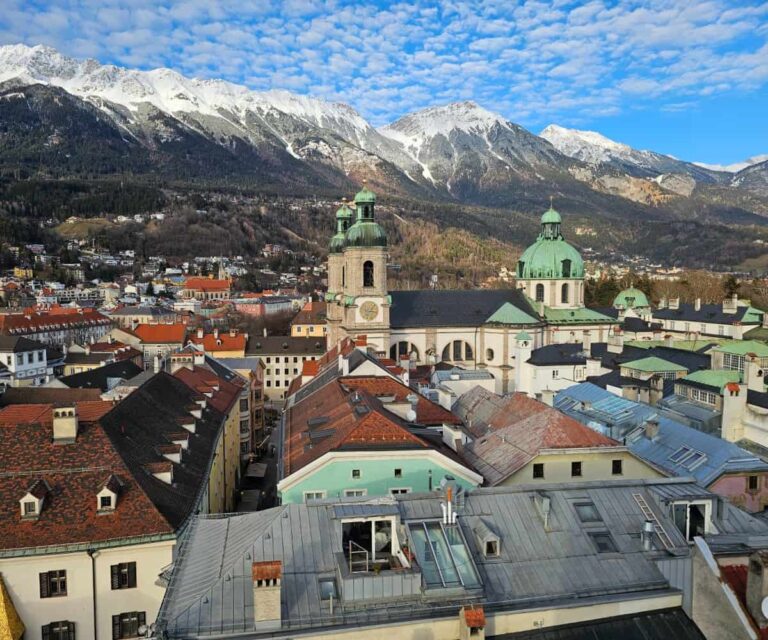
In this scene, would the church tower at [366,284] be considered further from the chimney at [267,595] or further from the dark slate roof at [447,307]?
the chimney at [267,595]

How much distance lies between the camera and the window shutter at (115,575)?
856 inches

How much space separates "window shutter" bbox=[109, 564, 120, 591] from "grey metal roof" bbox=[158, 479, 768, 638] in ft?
17.8

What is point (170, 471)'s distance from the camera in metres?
25.8

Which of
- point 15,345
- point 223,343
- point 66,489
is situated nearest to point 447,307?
point 223,343

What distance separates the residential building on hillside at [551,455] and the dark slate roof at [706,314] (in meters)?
76.2

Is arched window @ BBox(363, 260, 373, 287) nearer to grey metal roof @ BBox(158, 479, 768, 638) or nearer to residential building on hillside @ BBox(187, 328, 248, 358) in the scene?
residential building on hillside @ BBox(187, 328, 248, 358)

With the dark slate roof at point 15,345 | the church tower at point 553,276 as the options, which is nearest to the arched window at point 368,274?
the church tower at point 553,276

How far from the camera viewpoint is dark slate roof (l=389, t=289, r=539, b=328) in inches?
2891

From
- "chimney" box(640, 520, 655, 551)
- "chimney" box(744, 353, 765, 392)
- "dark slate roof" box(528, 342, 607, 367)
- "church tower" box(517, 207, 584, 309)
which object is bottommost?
"chimney" box(640, 520, 655, 551)

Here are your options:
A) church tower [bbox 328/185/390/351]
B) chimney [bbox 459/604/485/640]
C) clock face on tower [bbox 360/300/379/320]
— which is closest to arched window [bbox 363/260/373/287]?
church tower [bbox 328/185/390/351]

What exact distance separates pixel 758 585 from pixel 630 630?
2.81 metres

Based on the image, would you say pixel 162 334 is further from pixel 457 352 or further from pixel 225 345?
pixel 457 352

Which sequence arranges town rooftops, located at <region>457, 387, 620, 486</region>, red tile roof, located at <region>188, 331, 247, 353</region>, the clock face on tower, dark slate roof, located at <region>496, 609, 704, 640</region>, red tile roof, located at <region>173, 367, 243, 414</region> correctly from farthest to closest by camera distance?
red tile roof, located at <region>188, 331, 247, 353</region>
the clock face on tower
red tile roof, located at <region>173, 367, 243, 414</region>
town rooftops, located at <region>457, 387, 620, 486</region>
dark slate roof, located at <region>496, 609, 704, 640</region>

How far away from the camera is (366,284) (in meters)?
68.9
